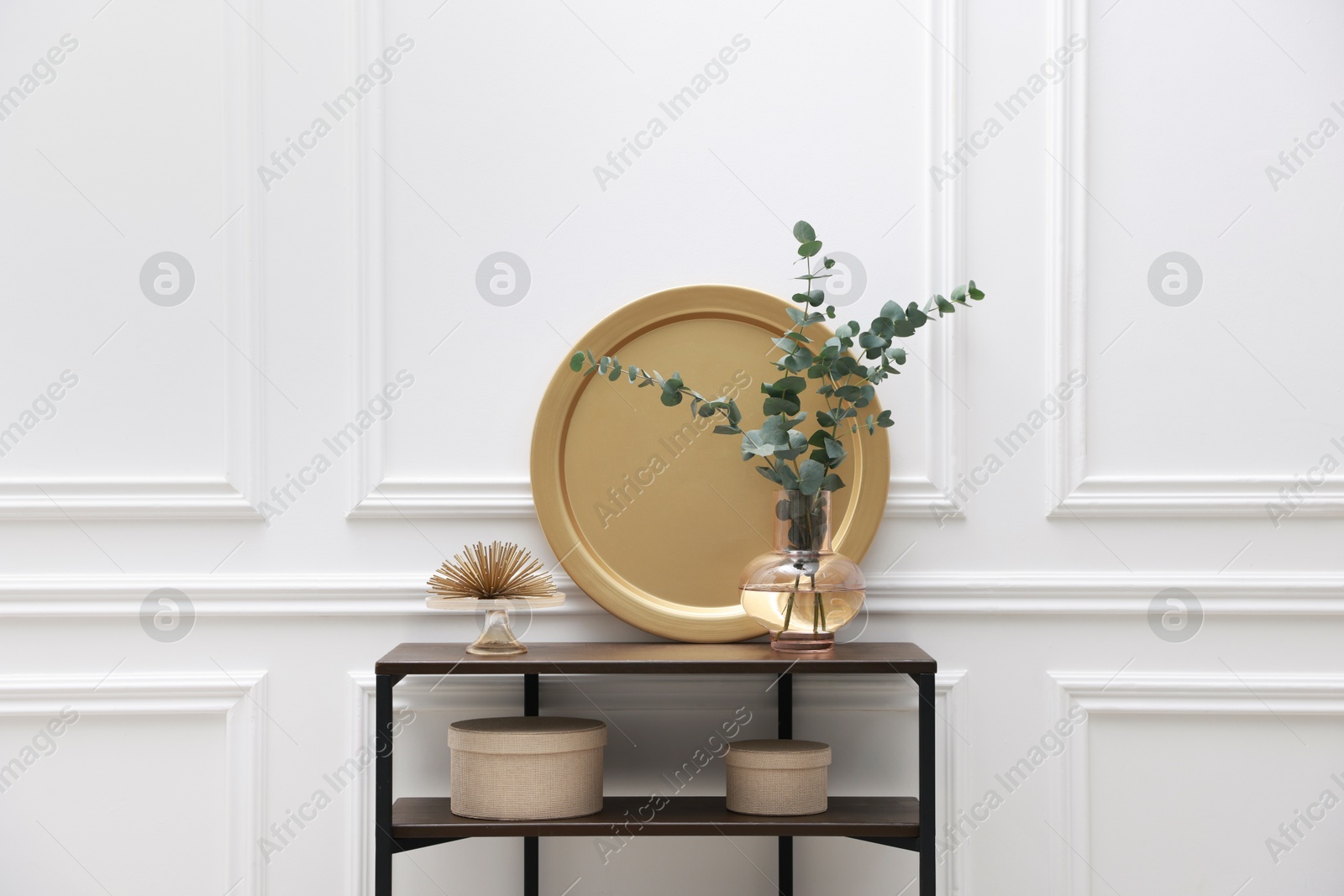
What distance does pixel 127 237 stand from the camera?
174cm

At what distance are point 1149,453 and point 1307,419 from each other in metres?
0.29

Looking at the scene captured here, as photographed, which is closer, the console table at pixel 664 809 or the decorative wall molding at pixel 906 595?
the console table at pixel 664 809

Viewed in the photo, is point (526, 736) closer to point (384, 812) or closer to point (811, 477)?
point (384, 812)

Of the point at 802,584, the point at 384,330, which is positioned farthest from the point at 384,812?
the point at 384,330

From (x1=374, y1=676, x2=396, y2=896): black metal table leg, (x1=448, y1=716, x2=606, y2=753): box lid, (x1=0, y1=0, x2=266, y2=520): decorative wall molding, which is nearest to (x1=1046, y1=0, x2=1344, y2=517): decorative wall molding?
(x1=448, y1=716, x2=606, y2=753): box lid

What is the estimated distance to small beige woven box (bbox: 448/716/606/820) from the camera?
1451 mm

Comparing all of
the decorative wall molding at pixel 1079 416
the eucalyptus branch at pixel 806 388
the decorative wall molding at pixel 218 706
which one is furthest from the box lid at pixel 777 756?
the decorative wall molding at pixel 218 706

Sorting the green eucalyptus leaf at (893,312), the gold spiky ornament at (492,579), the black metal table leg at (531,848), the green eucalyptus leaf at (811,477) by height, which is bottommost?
the black metal table leg at (531,848)

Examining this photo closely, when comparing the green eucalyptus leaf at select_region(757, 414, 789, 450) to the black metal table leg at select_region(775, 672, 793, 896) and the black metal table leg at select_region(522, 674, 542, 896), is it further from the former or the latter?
the black metal table leg at select_region(522, 674, 542, 896)

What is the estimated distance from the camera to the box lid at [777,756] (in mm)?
1487

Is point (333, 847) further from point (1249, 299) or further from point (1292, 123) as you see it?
point (1292, 123)

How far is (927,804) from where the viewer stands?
143cm

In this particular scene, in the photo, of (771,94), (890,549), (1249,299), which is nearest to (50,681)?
(890,549)

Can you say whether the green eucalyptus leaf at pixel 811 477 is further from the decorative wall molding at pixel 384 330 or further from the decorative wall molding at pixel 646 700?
the decorative wall molding at pixel 646 700
